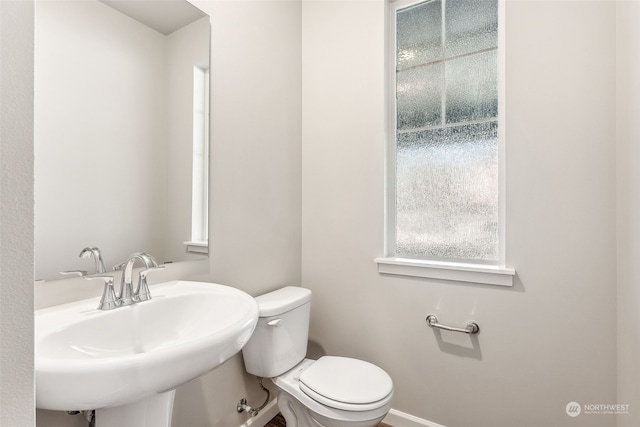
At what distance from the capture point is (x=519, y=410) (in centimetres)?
134

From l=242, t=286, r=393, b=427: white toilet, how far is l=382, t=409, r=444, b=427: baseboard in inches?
15.9

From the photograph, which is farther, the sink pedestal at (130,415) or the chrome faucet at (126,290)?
the chrome faucet at (126,290)

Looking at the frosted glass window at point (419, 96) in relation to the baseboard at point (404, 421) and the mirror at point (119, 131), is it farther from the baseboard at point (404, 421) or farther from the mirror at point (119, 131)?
the baseboard at point (404, 421)

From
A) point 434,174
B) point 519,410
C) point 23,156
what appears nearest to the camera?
point 23,156

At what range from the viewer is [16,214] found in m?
0.37

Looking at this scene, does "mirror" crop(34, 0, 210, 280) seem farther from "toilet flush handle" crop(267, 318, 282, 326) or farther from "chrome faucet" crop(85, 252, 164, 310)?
"toilet flush handle" crop(267, 318, 282, 326)

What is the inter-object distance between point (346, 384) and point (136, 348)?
0.83m

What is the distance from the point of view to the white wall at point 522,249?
120cm

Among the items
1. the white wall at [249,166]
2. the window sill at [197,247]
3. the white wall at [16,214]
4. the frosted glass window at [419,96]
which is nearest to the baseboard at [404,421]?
the white wall at [249,166]

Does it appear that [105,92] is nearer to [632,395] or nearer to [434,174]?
[434,174]

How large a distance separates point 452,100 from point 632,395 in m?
1.34

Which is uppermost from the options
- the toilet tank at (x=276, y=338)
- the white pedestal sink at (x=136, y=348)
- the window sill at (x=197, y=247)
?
the window sill at (x=197, y=247)

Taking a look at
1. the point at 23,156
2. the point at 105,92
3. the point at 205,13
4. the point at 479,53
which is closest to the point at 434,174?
the point at 479,53

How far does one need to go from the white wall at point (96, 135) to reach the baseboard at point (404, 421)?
140cm
